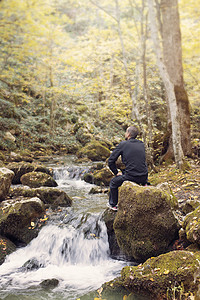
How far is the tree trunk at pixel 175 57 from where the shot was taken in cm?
955

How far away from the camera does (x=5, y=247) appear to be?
494cm

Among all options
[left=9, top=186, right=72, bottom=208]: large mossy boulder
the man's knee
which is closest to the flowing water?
[left=9, top=186, right=72, bottom=208]: large mossy boulder

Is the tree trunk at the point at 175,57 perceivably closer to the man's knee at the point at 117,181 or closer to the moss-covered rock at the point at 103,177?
the moss-covered rock at the point at 103,177

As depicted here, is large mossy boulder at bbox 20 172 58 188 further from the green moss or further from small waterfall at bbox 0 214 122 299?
the green moss

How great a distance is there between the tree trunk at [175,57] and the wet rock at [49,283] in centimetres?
731

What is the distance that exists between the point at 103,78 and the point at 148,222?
15.4 metres

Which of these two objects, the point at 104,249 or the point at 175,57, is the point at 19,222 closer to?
the point at 104,249

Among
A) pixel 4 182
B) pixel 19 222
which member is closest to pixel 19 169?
pixel 4 182

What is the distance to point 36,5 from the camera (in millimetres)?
7262

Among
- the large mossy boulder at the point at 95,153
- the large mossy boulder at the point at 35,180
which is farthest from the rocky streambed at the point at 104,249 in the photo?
the large mossy boulder at the point at 95,153

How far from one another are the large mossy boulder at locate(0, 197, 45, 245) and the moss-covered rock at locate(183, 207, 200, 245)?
3.55 meters

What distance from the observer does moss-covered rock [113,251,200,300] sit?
2.88 metres

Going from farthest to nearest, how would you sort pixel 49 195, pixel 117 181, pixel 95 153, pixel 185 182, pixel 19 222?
pixel 95 153 → pixel 49 195 → pixel 185 182 → pixel 19 222 → pixel 117 181

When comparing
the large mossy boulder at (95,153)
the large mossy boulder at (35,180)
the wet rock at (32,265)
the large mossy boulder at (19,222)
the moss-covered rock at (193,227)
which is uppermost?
the large mossy boulder at (95,153)
